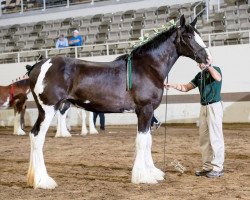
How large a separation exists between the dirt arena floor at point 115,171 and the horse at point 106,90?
0.39 meters

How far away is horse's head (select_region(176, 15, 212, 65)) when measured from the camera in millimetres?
7320

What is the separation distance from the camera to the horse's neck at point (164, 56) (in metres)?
7.44

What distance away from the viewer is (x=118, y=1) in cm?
2570

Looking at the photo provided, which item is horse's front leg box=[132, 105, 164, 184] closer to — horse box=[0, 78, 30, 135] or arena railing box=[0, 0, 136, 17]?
horse box=[0, 78, 30, 135]

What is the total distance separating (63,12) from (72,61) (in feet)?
66.7

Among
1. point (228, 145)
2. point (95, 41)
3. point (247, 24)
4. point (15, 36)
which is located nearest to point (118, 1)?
point (95, 41)

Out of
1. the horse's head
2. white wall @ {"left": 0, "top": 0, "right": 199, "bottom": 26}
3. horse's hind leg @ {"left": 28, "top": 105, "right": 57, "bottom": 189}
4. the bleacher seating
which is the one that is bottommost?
horse's hind leg @ {"left": 28, "top": 105, "right": 57, "bottom": 189}

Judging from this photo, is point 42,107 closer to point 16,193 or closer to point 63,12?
point 16,193

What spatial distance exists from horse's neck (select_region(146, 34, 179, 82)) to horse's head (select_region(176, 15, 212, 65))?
118mm

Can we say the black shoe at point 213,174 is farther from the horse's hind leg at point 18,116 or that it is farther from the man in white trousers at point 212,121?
the horse's hind leg at point 18,116

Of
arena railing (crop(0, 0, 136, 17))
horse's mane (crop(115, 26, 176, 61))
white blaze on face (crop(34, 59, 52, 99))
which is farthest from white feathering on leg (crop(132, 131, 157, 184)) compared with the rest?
arena railing (crop(0, 0, 136, 17))

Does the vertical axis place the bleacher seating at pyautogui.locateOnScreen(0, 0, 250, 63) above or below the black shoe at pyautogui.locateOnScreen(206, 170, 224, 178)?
above

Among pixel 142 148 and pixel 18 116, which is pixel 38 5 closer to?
pixel 18 116

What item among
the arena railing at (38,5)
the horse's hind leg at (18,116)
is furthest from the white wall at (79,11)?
the horse's hind leg at (18,116)
